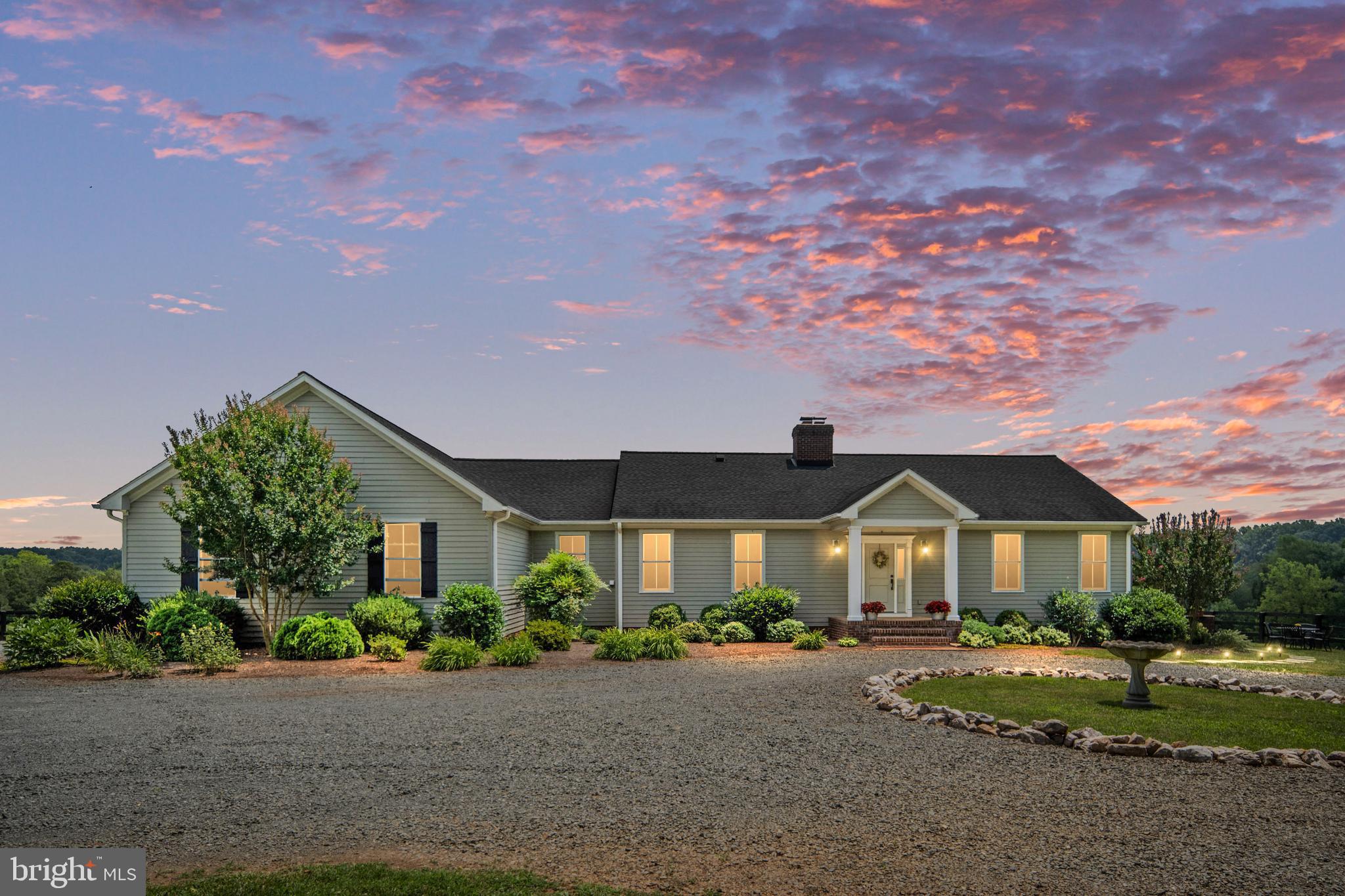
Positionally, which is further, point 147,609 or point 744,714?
point 147,609

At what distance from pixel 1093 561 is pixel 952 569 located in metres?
5.15

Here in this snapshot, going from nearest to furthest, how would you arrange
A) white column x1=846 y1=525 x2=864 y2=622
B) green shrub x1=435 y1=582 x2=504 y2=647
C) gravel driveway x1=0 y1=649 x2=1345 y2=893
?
gravel driveway x1=0 y1=649 x2=1345 y2=893 → green shrub x1=435 y1=582 x2=504 y2=647 → white column x1=846 y1=525 x2=864 y2=622

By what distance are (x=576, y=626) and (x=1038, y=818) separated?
16273 mm

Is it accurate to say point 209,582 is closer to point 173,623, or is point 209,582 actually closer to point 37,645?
point 173,623

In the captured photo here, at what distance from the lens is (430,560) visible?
2086 cm

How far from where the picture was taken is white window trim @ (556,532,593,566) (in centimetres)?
2541

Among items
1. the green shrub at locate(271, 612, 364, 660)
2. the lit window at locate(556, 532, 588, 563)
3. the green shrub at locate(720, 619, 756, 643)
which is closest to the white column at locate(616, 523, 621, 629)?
the lit window at locate(556, 532, 588, 563)

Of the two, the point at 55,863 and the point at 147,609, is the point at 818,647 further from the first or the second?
the point at 55,863

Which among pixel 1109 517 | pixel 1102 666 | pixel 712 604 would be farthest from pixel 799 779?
pixel 1109 517

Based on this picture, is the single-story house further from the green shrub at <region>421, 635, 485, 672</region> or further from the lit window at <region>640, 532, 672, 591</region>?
the green shrub at <region>421, 635, 485, 672</region>

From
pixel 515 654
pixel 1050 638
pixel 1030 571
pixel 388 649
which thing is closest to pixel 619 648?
pixel 515 654

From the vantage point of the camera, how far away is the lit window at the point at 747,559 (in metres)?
24.9

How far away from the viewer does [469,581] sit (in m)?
21.0

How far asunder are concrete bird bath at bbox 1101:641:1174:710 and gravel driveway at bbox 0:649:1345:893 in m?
3.58
